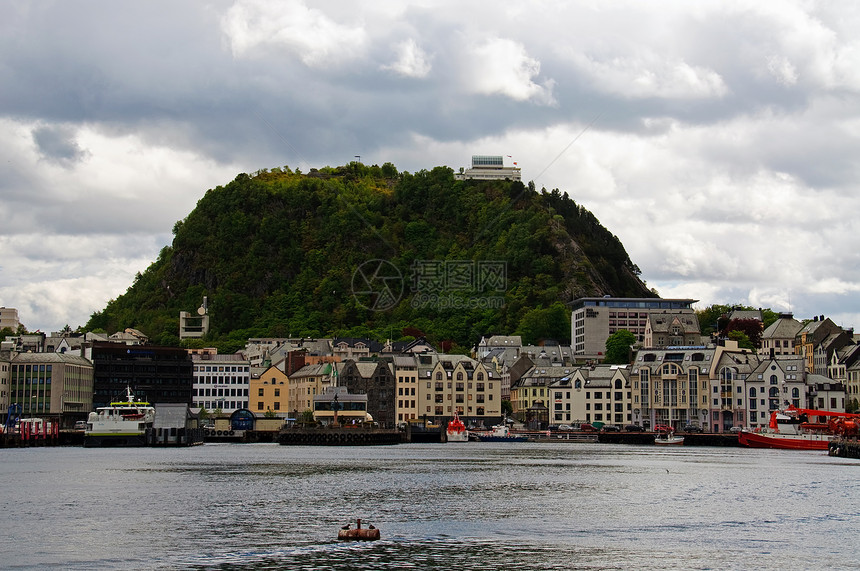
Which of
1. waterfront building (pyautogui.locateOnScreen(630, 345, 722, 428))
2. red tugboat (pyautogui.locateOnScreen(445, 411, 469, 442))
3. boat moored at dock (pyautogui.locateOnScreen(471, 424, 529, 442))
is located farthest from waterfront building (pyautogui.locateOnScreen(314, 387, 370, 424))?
waterfront building (pyautogui.locateOnScreen(630, 345, 722, 428))

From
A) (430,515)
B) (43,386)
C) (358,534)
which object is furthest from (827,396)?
(358,534)

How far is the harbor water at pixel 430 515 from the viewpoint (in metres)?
48.0

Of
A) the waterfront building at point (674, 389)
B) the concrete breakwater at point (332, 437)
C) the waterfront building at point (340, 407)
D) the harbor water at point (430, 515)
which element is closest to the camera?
the harbor water at point (430, 515)

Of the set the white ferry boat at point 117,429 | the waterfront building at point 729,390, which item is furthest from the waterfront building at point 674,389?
the white ferry boat at point 117,429

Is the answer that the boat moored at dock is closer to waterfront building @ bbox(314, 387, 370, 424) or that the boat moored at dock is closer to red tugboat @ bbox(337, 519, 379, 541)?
waterfront building @ bbox(314, 387, 370, 424)

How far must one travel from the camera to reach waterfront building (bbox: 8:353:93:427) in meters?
187

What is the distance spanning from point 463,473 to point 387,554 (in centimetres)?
4759

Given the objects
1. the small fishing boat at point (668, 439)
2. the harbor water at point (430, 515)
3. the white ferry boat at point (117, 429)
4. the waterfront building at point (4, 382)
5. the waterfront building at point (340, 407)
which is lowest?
the harbor water at point (430, 515)

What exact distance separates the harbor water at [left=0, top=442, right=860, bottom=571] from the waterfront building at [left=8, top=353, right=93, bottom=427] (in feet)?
264

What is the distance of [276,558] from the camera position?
47.2 meters

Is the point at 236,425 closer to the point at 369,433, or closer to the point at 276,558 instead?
the point at 369,433

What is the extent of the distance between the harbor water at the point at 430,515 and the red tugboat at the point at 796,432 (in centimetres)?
4513

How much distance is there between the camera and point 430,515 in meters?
62.1

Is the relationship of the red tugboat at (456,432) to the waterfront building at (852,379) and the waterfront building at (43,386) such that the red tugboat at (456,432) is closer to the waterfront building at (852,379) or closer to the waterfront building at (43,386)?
the waterfront building at (43,386)
